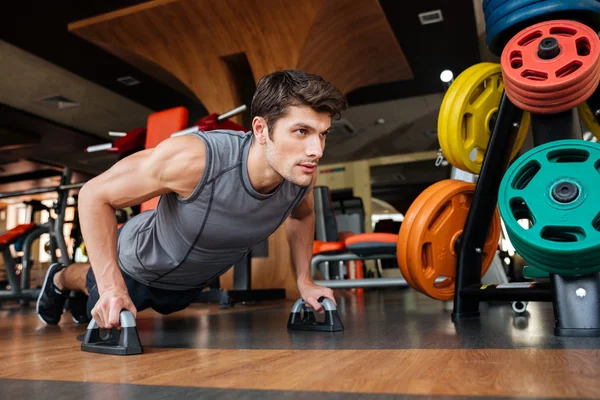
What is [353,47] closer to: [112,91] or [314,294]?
[112,91]

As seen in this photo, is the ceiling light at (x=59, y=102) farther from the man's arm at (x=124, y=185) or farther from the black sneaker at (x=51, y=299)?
the man's arm at (x=124, y=185)

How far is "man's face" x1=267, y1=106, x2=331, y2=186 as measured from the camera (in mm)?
1014

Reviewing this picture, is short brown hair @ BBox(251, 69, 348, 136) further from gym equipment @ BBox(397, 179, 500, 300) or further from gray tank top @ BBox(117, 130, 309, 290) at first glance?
gym equipment @ BBox(397, 179, 500, 300)

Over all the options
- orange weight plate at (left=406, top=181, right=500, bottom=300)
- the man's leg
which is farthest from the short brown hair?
the man's leg

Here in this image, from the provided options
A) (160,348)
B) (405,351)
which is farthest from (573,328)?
(160,348)

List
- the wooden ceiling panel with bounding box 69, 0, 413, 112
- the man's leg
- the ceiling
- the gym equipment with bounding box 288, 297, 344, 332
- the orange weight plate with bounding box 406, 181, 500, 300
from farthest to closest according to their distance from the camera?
the ceiling < the wooden ceiling panel with bounding box 69, 0, 413, 112 < the man's leg < the orange weight plate with bounding box 406, 181, 500, 300 < the gym equipment with bounding box 288, 297, 344, 332

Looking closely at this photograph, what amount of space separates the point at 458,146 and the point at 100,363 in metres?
1.07

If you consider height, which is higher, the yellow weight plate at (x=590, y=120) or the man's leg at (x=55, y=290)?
the yellow weight plate at (x=590, y=120)

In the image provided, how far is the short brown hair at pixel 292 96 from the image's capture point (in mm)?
1018

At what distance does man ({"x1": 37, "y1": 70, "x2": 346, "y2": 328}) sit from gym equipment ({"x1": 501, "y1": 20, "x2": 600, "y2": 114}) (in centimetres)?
40

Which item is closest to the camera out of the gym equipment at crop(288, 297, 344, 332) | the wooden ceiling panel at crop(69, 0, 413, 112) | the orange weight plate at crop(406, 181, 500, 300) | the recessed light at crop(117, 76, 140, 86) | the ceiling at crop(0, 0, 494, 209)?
the gym equipment at crop(288, 297, 344, 332)

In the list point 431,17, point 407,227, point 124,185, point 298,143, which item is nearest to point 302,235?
point 407,227

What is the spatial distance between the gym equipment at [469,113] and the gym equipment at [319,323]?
57 centimetres

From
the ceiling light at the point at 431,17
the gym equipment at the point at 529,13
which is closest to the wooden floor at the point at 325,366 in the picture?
the gym equipment at the point at 529,13
